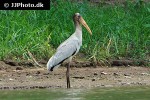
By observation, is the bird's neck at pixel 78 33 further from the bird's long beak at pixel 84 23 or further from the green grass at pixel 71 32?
the green grass at pixel 71 32

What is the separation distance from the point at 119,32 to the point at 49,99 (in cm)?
396

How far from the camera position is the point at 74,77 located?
11.1m

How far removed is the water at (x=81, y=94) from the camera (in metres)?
9.03

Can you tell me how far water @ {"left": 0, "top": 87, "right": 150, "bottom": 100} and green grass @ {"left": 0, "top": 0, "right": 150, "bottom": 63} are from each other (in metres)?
1.96

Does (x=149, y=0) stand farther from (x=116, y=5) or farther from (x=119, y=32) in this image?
(x=119, y=32)

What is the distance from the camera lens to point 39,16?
1295 cm

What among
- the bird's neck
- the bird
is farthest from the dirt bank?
the bird's neck

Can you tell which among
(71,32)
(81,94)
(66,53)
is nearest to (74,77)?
(66,53)

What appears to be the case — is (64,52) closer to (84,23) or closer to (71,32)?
(84,23)

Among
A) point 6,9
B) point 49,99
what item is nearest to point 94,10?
→ point 6,9

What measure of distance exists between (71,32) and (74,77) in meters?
1.67

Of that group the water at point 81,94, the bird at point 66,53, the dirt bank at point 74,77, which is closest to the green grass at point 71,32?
the dirt bank at point 74,77

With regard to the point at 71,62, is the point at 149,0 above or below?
above

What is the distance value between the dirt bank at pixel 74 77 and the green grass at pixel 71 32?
360mm
